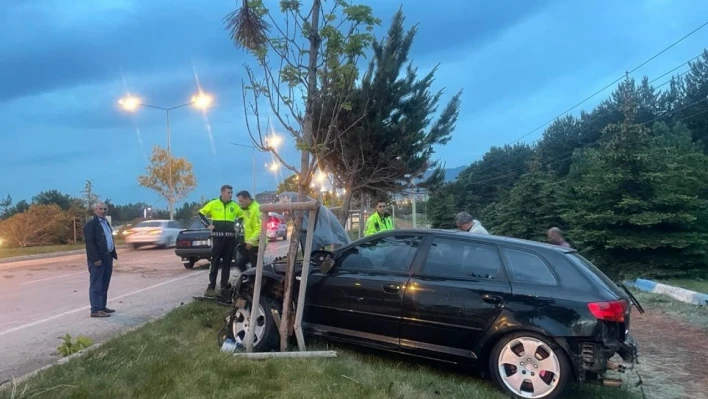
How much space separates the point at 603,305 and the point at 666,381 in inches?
66.9

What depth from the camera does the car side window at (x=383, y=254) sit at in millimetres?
5598

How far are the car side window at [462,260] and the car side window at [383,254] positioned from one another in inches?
8.6

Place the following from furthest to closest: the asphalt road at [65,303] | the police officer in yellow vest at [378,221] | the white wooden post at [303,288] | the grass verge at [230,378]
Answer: the police officer in yellow vest at [378,221]
the asphalt road at [65,303]
the white wooden post at [303,288]
the grass verge at [230,378]

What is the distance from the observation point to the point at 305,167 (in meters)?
5.95

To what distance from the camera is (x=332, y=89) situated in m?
6.30

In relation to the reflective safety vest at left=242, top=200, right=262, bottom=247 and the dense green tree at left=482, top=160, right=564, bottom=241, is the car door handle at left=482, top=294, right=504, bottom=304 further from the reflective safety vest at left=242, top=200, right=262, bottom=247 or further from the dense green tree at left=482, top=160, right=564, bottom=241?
the dense green tree at left=482, top=160, right=564, bottom=241

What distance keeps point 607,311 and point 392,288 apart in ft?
6.24

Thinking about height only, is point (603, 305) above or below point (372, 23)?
below

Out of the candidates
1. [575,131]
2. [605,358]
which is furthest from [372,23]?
[575,131]

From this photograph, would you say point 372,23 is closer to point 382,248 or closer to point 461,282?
point 382,248

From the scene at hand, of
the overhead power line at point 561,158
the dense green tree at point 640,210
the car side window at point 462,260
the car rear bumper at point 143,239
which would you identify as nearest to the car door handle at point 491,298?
the car side window at point 462,260

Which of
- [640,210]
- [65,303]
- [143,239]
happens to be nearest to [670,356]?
[640,210]

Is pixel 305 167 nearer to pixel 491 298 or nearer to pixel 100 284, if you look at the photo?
pixel 491 298

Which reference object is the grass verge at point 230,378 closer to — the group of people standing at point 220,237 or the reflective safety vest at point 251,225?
the group of people standing at point 220,237
